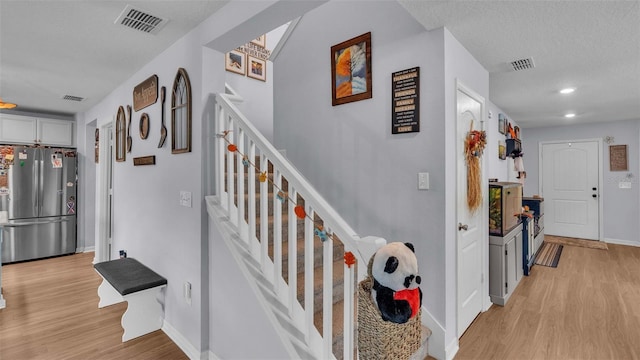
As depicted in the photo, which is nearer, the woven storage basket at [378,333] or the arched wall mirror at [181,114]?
the woven storage basket at [378,333]

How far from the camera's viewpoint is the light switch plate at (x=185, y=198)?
7.50 feet

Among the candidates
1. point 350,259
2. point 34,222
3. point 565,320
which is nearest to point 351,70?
point 350,259

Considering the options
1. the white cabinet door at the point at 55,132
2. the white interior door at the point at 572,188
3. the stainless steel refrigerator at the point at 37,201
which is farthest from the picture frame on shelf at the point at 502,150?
the white cabinet door at the point at 55,132

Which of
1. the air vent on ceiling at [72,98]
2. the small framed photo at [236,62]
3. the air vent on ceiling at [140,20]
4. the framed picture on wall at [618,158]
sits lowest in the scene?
the framed picture on wall at [618,158]

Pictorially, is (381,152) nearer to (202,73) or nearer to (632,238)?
(202,73)

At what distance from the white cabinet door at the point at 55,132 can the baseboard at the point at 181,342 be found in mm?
4337

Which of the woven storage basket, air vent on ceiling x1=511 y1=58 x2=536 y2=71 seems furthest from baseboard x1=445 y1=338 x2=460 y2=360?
air vent on ceiling x1=511 y1=58 x2=536 y2=71

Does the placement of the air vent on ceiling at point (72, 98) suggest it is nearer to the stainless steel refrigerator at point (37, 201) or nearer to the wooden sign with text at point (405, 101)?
the stainless steel refrigerator at point (37, 201)

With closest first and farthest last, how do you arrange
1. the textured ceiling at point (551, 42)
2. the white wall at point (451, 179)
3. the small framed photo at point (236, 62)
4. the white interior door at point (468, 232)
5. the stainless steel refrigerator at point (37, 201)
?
the textured ceiling at point (551, 42)
the white wall at point (451, 179)
the white interior door at point (468, 232)
the small framed photo at point (236, 62)
the stainless steel refrigerator at point (37, 201)

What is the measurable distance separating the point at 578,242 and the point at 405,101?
578 cm

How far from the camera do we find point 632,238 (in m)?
5.64

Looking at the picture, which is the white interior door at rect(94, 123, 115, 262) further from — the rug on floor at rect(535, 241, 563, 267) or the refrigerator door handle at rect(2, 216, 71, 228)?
the rug on floor at rect(535, 241, 563, 267)

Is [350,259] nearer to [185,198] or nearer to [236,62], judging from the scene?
[185,198]

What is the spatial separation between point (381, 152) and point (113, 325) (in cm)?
277
